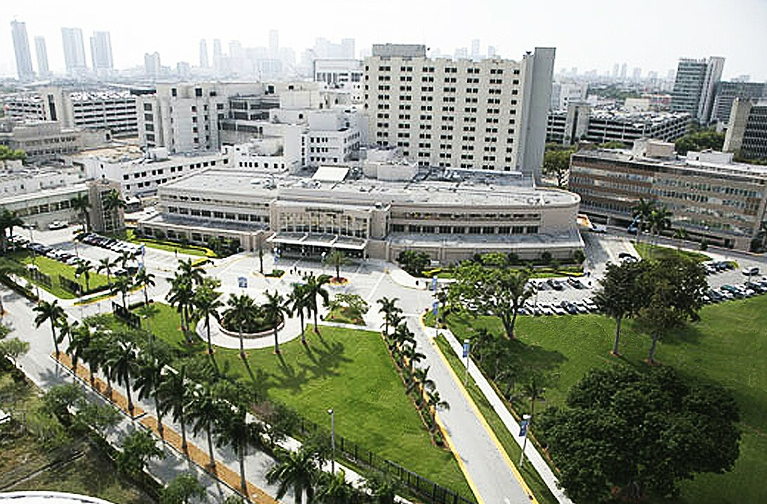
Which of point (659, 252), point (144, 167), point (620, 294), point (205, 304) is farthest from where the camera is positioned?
point (144, 167)

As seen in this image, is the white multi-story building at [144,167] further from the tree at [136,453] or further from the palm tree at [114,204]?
the tree at [136,453]

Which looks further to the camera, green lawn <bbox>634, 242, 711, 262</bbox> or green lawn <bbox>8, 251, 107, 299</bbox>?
green lawn <bbox>634, 242, 711, 262</bbox>

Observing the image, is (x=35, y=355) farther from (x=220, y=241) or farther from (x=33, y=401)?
(x=220, y=241)

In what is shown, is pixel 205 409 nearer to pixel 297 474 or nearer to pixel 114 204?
pixel 297 474

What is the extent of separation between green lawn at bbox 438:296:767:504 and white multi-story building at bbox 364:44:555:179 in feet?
183

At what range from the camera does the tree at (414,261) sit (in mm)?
75875

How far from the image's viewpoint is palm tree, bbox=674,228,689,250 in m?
89.2

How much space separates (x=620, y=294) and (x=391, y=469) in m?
29.8

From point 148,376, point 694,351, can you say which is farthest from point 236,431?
point 694,351

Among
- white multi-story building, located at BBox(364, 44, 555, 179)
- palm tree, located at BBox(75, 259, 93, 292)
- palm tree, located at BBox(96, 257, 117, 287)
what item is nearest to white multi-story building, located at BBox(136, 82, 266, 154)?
white multi-story building, located at BBox(364, 44, 555, 179)

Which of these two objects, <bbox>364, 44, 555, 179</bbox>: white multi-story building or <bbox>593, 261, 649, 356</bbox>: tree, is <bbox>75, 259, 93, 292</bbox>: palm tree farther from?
<bbox>364, 44, 555, 179</bbox>: white multi-story building

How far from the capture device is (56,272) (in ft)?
241

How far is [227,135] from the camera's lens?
5502 inches

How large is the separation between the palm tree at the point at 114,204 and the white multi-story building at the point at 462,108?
51.8 meters
